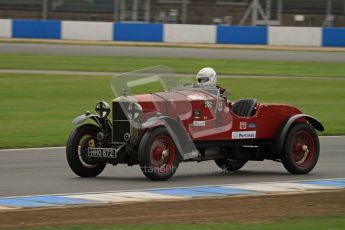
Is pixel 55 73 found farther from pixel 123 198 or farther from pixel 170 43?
pixel 123 198

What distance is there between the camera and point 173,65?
30.6 metres

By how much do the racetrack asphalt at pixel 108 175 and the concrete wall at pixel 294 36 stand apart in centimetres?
2752

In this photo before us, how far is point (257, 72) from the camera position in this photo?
3020cm

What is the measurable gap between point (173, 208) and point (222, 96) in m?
3.09

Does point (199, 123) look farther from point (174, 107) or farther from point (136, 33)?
point (136, 33)

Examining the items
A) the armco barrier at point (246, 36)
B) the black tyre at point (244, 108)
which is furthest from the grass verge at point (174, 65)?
the black tyre at point (244, 108)

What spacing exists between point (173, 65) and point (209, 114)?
19.3m

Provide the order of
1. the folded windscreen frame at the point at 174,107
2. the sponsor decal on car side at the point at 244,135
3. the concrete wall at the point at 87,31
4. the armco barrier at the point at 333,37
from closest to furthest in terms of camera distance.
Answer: the folded windscreen frame at the point at 174,107, the sponsor decal on car side at the point at 244,135, the armco barrier at the point at 333,37, the concrete wall at the point at 87,31

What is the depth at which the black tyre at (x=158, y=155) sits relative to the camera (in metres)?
10.4

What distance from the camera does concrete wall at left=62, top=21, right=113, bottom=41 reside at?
41406 millimetres

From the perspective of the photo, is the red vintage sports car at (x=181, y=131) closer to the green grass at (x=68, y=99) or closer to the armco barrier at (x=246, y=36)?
the green grass at (x=68, y=99)

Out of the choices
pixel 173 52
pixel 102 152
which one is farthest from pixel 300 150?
pixel 173 52

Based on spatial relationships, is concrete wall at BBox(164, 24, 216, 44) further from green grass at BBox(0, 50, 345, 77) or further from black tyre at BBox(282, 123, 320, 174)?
black tyre at BBox(282, 123, 320, 174)

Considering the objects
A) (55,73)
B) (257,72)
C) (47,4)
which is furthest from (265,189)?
(47,4)
